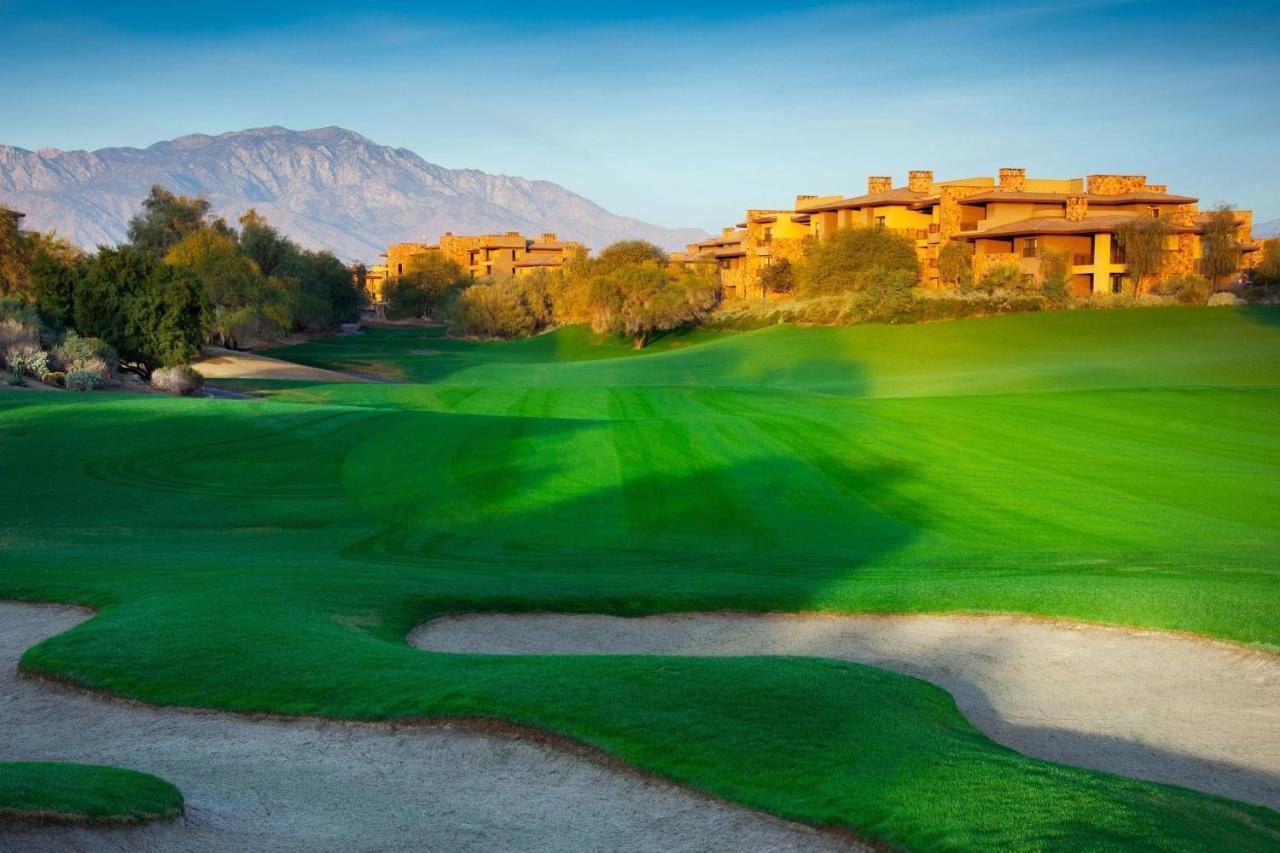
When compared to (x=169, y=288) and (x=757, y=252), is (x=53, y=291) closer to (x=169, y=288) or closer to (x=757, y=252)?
(x=169, y=288)

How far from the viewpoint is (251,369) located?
188 ft

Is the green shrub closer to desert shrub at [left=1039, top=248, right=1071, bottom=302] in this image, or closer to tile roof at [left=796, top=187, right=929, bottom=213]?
desert shrub at [left=1039, top=248, right=1071, bottom=302]

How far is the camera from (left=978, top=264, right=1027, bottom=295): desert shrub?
247 feet

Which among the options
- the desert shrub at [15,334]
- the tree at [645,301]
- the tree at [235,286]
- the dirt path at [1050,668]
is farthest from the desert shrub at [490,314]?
the dirt path at [1050,668]

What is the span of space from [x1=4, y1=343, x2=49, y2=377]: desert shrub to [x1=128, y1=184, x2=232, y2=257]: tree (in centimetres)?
6806

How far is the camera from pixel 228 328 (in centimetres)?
7450

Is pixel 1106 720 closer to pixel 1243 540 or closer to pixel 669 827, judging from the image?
pixel 669 827

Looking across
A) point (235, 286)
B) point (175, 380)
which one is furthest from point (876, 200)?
point (175, 380)

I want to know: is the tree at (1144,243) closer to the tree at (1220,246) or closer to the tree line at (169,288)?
the tree at (1220,246)

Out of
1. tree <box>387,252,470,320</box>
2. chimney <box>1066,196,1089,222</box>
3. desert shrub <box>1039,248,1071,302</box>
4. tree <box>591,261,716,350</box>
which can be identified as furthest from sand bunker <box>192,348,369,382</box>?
tree <box>387,252,470,320</box>

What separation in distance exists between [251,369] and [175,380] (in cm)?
1397

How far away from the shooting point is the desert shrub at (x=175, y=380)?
4338cm

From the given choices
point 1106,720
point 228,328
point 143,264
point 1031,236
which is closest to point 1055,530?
point 1106,720

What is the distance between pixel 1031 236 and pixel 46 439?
75.6 m
